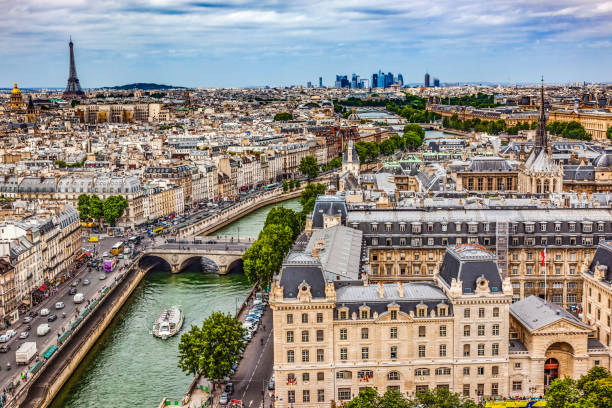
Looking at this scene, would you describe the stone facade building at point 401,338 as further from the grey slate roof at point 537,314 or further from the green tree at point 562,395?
the green tree at point 562,395

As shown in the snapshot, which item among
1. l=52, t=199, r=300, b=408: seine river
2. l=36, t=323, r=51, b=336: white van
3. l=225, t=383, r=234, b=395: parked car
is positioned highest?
l=36, t=323, r=51, b=336: white van

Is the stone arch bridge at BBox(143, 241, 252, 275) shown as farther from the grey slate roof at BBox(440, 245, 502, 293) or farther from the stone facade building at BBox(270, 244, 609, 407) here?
the grey slate roof at BBox(440, 245, 502, 293)

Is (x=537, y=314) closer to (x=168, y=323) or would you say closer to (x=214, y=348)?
(x=214, y=348)

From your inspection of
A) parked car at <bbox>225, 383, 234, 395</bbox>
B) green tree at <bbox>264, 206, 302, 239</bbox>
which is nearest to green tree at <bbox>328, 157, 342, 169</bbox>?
green tree at <bbox>264, 206, 302, 239</bbox>

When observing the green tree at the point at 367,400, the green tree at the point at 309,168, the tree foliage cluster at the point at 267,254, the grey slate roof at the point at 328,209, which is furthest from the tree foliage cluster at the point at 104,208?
the green tree at the point at 367,400

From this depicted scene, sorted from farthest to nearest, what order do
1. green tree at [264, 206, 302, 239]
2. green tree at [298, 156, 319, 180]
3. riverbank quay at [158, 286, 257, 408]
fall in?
green tree at [298, 156, 319, 180] < green tree at [264, 206, 302, 239] < riverbank quay at [158, 286, 257, 408]

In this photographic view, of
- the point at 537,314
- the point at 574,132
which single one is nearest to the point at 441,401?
the point at 537,314

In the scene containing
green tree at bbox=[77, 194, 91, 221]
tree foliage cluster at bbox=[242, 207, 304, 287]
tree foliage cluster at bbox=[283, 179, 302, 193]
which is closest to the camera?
tree foliage cluster at bbox=[242, 207, 304, 287]

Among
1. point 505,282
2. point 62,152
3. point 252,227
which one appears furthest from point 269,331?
point 62,152
